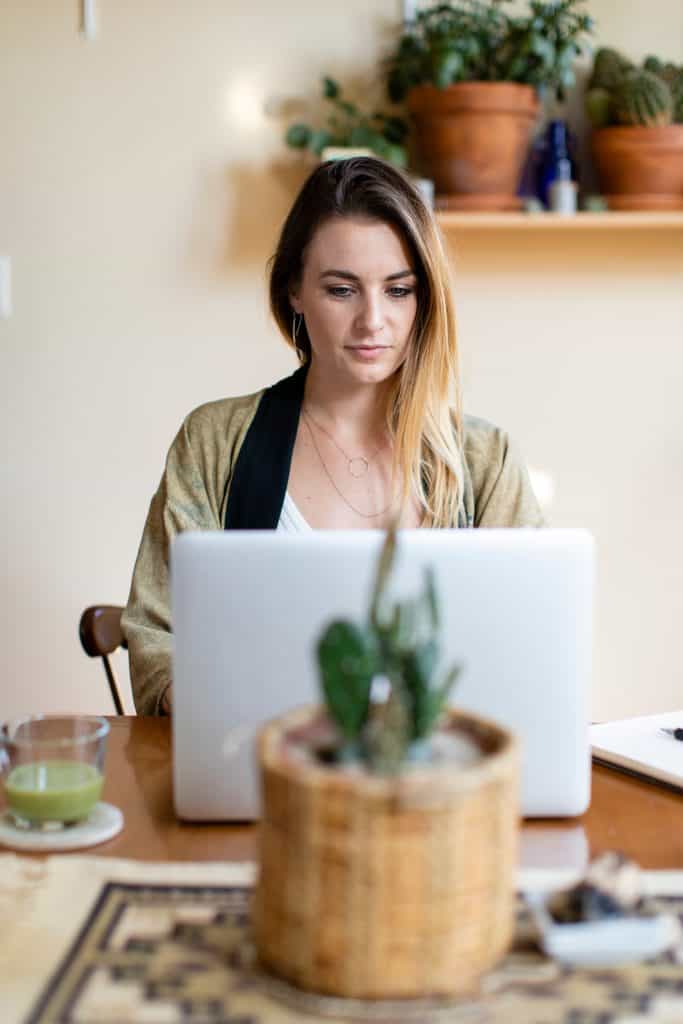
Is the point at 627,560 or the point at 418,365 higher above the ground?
the point at 418,365

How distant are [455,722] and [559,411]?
2.17m

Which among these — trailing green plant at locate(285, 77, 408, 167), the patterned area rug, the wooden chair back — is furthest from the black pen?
trailing green plant at locate(285, 77, 408, 167)

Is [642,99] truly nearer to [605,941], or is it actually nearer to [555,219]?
[555,219]

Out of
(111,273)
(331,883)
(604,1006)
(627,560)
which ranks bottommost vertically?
(627,560)

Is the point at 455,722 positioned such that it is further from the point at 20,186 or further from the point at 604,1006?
the point at 20,186

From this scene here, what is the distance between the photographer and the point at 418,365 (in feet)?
6.78

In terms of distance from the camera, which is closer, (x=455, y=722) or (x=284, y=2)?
(x=455, y=722)

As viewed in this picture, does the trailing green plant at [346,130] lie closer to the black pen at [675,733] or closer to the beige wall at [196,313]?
the beige wall at [196,313]

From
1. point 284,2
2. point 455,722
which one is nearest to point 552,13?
point 284,2

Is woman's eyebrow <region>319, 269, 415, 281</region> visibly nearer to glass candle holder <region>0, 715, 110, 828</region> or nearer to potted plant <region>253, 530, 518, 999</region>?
glass candle holder <region>0, 715, 110, 828</region>

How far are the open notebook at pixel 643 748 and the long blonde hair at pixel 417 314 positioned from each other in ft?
1.95

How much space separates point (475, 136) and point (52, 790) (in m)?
2.00

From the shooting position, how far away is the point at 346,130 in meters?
2.90

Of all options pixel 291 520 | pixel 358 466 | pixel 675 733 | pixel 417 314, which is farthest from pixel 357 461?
pixel 675 733
